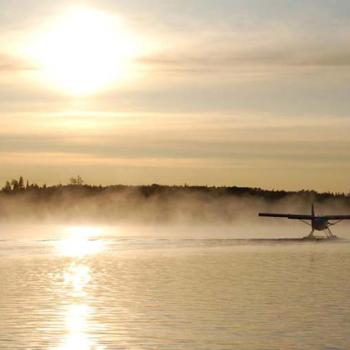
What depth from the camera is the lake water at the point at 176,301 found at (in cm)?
2698

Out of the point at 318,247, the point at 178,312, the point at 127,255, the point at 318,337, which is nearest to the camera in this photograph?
the point at 318,337

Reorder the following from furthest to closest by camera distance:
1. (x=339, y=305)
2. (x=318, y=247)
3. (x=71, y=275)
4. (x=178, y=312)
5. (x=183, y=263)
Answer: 1. (x=318, y=247)
2. (x=183, y=263)
3. (x=71, y=275)
4. (x=339, y=305)
5. (x=178, y=312)

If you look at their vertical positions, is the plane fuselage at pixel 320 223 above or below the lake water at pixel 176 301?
above

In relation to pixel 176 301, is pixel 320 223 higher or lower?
higher

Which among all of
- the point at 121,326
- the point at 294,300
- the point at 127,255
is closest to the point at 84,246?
the point at 127,255

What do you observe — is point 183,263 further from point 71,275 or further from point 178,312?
point 178,312

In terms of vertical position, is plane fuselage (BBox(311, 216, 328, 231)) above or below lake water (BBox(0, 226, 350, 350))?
above

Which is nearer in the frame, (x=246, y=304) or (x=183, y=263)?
(x=246, y=304)

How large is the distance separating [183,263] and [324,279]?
1378cm

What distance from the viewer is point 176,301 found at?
3619cm

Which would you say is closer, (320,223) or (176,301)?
(176,301)

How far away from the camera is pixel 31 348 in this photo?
2541cm

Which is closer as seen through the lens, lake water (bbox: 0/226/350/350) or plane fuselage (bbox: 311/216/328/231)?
lake water (bbox: 0/226/350/350)

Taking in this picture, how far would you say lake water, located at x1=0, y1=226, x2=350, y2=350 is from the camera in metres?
27.0
